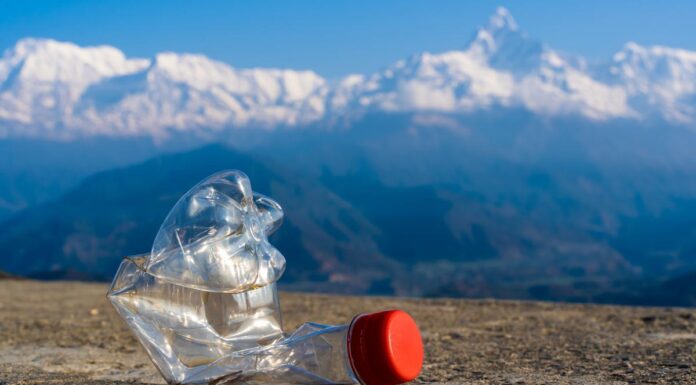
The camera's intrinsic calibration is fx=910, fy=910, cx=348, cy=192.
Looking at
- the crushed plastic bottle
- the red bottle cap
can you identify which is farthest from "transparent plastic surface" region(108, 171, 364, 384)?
the red bottle cap

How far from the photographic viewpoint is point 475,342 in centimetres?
1029

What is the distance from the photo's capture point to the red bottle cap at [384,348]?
488 centimetres

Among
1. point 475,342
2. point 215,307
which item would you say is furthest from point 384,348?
point 475,342

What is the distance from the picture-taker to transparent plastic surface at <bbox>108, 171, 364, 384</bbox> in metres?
5.43

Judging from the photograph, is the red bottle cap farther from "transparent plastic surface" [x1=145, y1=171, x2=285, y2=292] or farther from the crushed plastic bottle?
"transparent plastic surface" [x1=145, y1=171, x2=285, y2=292]

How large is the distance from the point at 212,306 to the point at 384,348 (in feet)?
4.01

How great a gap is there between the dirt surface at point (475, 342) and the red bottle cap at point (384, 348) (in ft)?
6.62

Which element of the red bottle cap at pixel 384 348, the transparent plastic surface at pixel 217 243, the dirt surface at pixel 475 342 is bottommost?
the dirt surface at pixel 475 342

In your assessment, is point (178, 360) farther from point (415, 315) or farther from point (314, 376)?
point (415, 315)

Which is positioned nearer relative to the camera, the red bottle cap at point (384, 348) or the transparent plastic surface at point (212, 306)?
the red bottle cap at point (384, 348)

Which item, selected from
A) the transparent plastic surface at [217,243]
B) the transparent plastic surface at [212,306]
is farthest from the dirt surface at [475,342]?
the transparent plastic surface at [217,243]

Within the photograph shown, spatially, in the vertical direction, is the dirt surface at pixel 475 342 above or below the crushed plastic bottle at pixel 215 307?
below

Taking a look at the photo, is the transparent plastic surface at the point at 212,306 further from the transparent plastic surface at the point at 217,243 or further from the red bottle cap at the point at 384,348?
the red bottle cap at the point at 384,348

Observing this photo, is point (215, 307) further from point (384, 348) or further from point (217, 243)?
point (384, 348)
